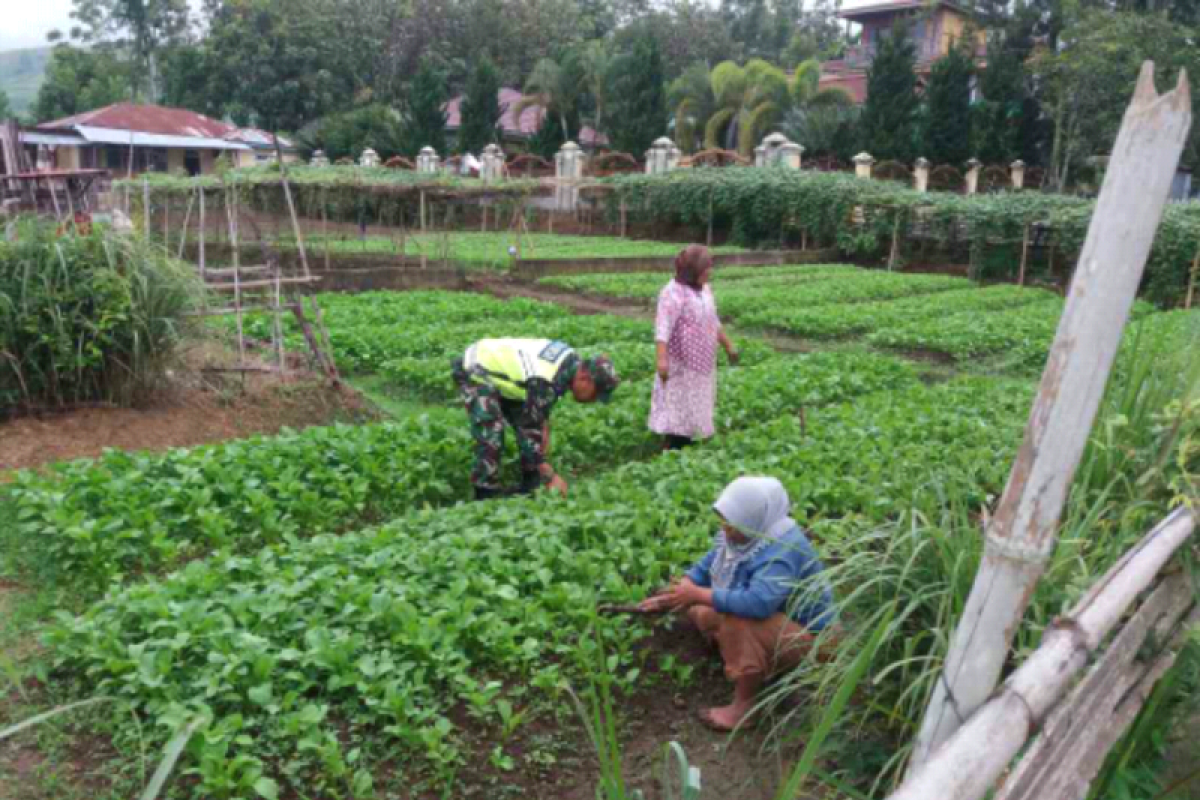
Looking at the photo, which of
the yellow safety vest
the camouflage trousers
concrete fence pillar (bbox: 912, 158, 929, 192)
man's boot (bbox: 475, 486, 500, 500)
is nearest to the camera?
the yellow safety vest

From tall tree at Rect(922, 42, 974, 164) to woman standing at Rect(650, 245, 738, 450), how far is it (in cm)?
3106

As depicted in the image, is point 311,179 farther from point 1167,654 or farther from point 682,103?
point 682,103

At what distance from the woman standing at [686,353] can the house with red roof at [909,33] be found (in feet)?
129

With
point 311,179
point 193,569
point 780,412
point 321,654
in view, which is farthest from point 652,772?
point 311,179

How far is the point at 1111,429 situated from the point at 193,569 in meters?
3.98

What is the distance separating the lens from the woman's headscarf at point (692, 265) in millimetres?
6996

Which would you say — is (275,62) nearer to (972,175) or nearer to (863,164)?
(863,164)

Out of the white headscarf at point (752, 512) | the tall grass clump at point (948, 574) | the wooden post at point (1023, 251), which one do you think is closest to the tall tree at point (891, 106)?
the wooden post at point (1023, 251)

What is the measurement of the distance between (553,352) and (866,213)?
2035 cm

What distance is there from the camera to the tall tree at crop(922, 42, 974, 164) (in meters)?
34.6

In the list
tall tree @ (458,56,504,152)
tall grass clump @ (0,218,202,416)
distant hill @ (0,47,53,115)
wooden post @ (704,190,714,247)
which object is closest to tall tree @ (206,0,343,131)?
tall tree @ (458,56,504,152)

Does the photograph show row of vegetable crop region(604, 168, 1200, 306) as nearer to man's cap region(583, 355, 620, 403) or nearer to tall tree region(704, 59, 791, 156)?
tall tree region(704, 59, 791, 156)

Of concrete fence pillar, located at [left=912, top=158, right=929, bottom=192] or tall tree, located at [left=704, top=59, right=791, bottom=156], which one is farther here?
tall tree, located at [left=704, top=59, right=791, bottom=156]

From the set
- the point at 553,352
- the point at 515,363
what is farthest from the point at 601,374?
the point at 515,363
